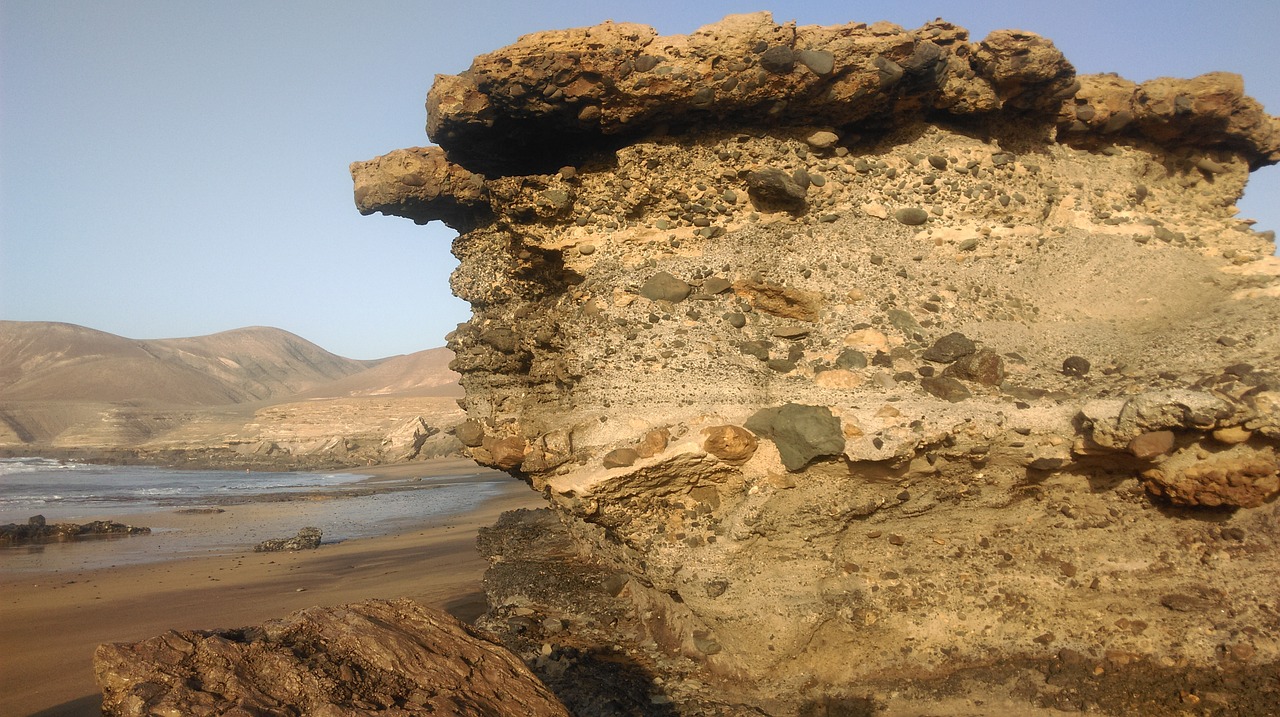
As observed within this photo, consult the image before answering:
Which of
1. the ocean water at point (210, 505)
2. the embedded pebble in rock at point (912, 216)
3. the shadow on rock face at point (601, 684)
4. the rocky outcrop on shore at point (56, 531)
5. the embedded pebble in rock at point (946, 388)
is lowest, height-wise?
the ocean water at point (210, 505)

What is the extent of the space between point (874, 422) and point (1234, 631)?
176cm

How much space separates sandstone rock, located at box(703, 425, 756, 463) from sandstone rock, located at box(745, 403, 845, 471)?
100 millimetres

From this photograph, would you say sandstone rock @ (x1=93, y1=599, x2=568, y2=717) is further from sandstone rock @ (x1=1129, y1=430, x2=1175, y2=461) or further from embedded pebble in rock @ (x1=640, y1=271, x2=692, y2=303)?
sandstone rock @ (x1=1129, y1=430, x2=1175, y2=461)

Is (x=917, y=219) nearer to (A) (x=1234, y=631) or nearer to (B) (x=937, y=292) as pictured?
(B) (x=937, y=292)

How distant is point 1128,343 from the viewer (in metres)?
4.02

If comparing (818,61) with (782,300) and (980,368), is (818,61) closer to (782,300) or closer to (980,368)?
(782,300)

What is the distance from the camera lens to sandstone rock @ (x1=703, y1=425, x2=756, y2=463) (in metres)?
3.73

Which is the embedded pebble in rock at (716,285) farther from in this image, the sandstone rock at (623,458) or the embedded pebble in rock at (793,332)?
the sandstone rock at (623,458)

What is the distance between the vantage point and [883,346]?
403 centimetres

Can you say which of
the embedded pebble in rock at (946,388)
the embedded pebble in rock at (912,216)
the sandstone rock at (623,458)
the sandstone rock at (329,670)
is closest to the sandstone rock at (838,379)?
the embedded pebble in rock at (946,388)

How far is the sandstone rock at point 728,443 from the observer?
373cm

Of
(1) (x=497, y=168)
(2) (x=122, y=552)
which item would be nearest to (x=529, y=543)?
(1) (x=497, y=168)

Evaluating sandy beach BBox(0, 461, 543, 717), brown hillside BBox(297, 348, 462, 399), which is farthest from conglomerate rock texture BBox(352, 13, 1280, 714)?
brown hillside BBox(297, 348, 462, 399)

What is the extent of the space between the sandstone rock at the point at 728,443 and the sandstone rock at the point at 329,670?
4.80ft
